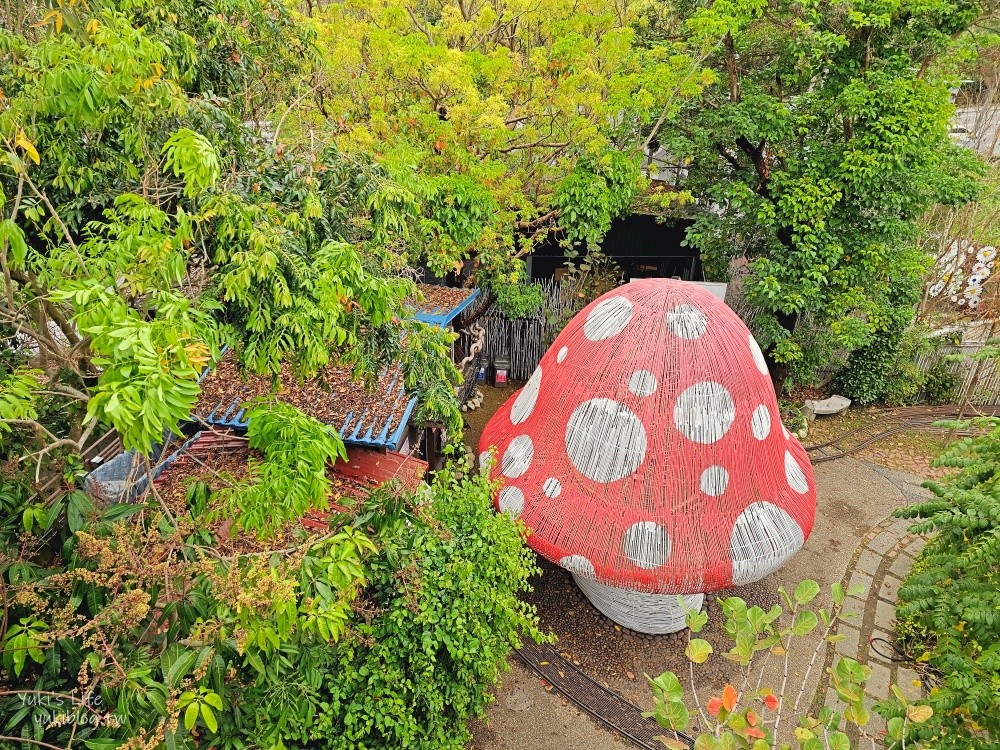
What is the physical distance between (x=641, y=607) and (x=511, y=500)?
2.69 m

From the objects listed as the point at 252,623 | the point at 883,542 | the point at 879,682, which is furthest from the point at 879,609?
the point at 252,623

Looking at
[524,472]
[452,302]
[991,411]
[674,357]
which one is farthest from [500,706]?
[991,411]

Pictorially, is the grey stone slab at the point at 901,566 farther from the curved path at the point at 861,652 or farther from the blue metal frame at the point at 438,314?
the blue metal frame at the point at 438,314

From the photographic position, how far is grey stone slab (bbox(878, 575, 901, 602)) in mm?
10016

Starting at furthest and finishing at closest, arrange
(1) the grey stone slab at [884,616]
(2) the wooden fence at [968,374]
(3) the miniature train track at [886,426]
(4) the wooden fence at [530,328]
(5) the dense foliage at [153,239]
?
(4) the wooden fence at [530,328]
(2) the wooden fence at [968,374]
(3) the miniature train track at [886,426]
(1) the grey stone slab at [884,616]
(5) the dense foliage at [153,239]

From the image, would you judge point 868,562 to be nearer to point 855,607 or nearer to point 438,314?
point 855,607

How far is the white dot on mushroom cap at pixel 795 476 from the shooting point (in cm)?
800

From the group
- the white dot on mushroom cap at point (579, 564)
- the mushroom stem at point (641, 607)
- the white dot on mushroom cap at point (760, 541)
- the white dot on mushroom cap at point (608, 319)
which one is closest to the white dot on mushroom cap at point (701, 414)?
the white dot on mushroom cap at point (760, 541)

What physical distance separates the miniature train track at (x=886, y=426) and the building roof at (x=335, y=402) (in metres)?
10.2

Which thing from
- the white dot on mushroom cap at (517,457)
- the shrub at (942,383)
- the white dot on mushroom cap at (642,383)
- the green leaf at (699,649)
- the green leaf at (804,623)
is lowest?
the shrub at (942,383)

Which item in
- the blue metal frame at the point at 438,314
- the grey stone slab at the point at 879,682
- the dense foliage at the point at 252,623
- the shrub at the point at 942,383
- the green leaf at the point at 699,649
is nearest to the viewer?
the green leaf at the point at 699,649

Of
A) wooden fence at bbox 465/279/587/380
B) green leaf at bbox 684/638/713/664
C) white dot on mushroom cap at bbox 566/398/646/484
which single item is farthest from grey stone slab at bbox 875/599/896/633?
wooden fence at bbox 465/279/587/380

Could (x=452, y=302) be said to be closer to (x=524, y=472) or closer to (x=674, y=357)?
(x=524, y=472)

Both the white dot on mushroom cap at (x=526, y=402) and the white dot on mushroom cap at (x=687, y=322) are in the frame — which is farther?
the white dot on mushroom cap at (x=526, y=402)
